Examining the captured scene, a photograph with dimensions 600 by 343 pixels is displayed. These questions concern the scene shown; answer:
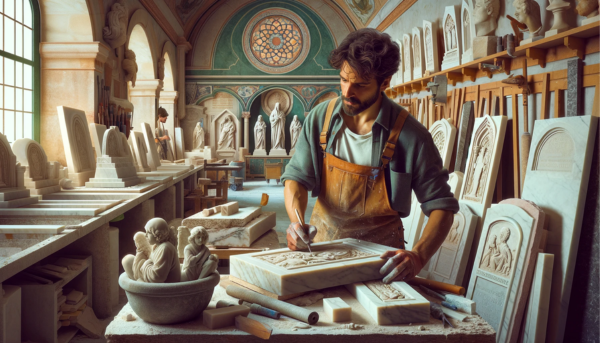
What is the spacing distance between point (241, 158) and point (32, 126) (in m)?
10.5

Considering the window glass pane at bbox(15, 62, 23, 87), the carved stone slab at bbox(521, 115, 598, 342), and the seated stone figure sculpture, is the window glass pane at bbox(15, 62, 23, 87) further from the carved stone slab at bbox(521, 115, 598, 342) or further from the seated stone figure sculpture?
the carved stone slab at bbox(521, 115, 598, 342)

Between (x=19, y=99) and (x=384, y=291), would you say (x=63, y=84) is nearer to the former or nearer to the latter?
(x=19, y=99)

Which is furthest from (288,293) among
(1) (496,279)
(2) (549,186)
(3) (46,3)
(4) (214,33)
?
(4) (214,33)

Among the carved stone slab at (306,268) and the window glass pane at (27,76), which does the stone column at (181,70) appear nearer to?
the window glass pane at (27,76)

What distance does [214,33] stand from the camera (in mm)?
17422

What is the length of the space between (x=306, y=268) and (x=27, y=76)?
6475 millimetres

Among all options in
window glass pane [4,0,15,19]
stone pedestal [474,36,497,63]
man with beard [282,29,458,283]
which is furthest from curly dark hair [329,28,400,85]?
window glass pane [4,0,15,19]

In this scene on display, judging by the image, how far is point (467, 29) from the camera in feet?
22.1

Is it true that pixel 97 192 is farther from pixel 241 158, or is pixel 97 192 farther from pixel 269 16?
pixel 269 16

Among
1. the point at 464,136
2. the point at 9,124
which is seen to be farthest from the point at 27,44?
the point at 464,136

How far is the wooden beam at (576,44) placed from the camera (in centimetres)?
413

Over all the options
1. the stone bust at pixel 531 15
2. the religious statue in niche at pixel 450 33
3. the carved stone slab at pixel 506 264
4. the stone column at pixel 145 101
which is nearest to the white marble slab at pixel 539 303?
the carved stone slab at pixel 506 264

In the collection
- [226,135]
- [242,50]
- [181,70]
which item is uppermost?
[242,50]

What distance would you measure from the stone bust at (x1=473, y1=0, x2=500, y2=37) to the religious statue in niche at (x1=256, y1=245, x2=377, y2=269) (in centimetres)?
490
